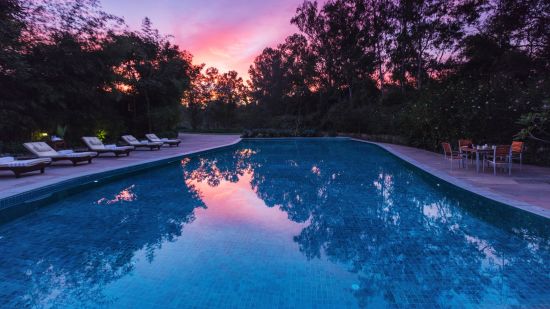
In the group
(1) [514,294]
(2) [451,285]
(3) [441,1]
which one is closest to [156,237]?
(2) [451,285]

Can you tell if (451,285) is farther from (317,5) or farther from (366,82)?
(317,5)

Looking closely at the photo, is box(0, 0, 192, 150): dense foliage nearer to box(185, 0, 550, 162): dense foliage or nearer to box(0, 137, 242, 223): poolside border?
box(0, 137, 242, 223): poolside border

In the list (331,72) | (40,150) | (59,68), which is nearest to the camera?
(40,150)

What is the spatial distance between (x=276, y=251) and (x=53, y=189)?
216 inches

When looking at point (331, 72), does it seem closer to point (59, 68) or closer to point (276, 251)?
point (59, 68)

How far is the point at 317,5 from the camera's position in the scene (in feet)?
95.6

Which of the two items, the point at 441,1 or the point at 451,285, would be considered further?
the point at 441,1

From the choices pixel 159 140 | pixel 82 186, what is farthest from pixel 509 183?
pixel 159 140

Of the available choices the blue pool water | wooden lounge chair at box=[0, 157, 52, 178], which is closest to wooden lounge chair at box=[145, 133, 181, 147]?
wooden lounge chair at box=[0, 157, 52, 178]

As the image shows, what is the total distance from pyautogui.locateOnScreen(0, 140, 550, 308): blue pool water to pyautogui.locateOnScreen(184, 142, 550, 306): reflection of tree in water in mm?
19

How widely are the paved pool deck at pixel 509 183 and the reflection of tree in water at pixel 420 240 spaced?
0.25m

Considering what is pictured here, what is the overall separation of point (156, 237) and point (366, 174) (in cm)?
669

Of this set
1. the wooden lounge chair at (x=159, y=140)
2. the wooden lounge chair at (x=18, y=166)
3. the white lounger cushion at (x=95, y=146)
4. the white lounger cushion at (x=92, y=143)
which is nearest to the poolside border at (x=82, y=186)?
the wooden lounge chair at (x=18, y=166)

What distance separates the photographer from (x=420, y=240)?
13.6ft
